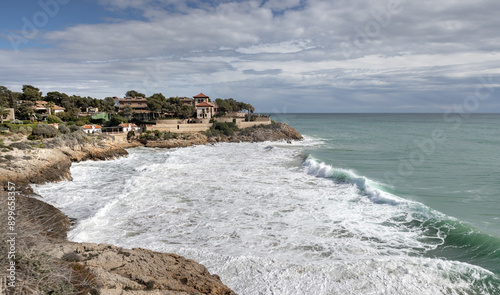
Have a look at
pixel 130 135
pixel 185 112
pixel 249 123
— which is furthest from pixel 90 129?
pixel 249 123

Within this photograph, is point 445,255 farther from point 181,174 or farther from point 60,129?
point 60,129

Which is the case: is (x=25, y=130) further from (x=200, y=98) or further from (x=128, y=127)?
(x=200, y=98)

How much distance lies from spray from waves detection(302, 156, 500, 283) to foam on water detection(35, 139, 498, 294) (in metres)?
0.10

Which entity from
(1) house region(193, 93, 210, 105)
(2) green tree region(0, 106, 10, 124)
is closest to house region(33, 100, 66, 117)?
(2) green tree region(0, 106, 10, 124)

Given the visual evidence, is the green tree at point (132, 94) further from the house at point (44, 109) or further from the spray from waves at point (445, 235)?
the spray from waves at point (445, 235)

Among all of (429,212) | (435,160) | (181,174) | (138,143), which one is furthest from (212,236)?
(138,143)

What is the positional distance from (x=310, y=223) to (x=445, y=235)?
5879 mm

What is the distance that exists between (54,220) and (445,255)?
16.7m

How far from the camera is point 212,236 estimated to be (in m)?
13.4

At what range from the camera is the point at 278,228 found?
1423cm

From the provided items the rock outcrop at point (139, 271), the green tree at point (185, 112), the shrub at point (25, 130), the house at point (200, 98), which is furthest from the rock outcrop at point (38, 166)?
the house at point (200, 98)

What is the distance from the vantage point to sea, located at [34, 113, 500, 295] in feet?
33.0

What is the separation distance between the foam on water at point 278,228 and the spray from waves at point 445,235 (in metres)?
0.10

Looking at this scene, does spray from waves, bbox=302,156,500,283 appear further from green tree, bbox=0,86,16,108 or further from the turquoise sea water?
green tree, bbox=0,86,16,108
